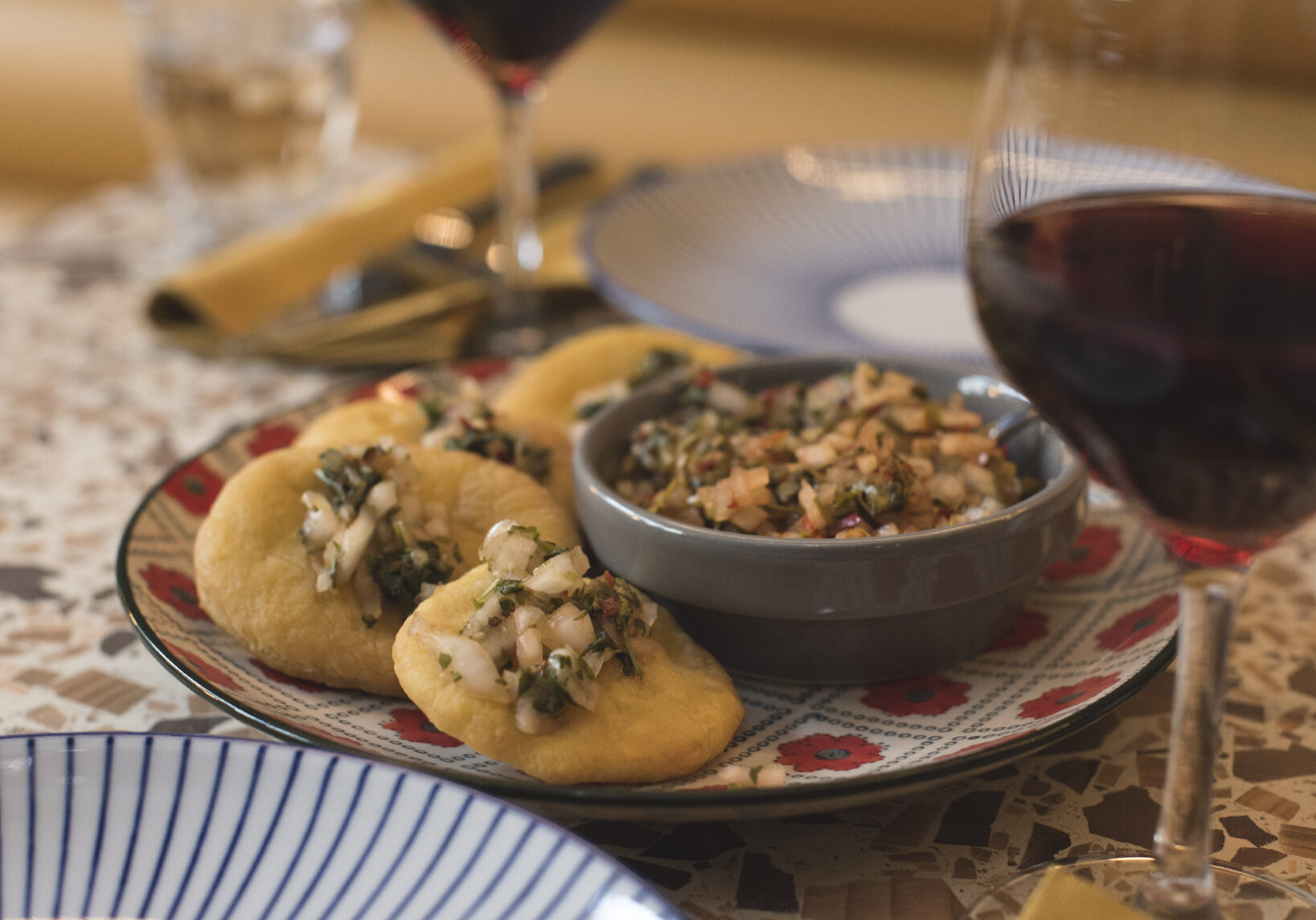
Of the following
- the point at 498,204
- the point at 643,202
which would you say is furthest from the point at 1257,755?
the point at 498,204

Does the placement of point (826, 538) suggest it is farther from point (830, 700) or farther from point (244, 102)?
point (244, 102)

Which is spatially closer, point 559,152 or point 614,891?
point 614,891

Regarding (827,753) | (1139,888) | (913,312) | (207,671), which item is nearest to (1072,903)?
A: (1139,888)

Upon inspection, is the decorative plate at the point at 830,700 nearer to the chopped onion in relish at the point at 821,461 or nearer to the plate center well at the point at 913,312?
the chopped onion in relish at the point at 821,461

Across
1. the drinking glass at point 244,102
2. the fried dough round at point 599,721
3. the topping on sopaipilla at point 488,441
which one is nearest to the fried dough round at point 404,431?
the topping on sopaipilla at point 488,441

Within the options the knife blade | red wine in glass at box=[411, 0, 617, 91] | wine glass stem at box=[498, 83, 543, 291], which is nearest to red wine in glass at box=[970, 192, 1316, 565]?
red wine in glass at box=[411, 0, 617, 91]

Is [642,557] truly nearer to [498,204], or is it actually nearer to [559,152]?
[498,204]

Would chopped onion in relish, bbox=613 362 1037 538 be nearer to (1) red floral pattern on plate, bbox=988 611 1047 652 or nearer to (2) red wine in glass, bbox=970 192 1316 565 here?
(1) red floral pattern on plate, bbox=988 611 1047 652
